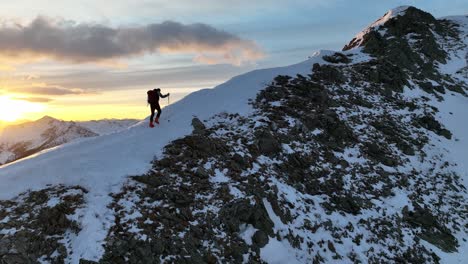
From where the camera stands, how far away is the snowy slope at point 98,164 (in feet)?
45.4

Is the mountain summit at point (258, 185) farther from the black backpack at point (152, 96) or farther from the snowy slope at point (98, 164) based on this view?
the black backpack at point (152, 96)

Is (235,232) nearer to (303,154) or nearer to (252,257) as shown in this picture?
(252,257)

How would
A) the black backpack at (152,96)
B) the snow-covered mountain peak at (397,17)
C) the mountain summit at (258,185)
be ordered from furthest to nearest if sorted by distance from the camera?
the snow-covered mountain peak at (397,17) → the black backpack at (152,96) → the mountain summit at (258,185)

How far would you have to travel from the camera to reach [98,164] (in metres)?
17.4

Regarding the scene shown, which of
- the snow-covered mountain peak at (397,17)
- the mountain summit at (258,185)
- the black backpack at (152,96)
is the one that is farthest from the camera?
the snow-covered mountain peak at (397,17)

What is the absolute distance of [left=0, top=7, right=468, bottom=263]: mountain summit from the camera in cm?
1384

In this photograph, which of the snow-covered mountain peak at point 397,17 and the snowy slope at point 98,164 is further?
the snow-covered mountain peak at point 397,17

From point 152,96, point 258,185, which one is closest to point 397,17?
point 152,96

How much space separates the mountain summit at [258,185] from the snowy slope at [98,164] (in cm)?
7

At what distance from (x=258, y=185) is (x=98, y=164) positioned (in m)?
7.62

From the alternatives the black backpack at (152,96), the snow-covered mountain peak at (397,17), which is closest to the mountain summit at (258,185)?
the black backpack at (152,96)

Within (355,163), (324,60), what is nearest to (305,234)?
(355,163)

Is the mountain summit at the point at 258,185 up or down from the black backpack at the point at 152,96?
down

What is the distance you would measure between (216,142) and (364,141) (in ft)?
36.0
